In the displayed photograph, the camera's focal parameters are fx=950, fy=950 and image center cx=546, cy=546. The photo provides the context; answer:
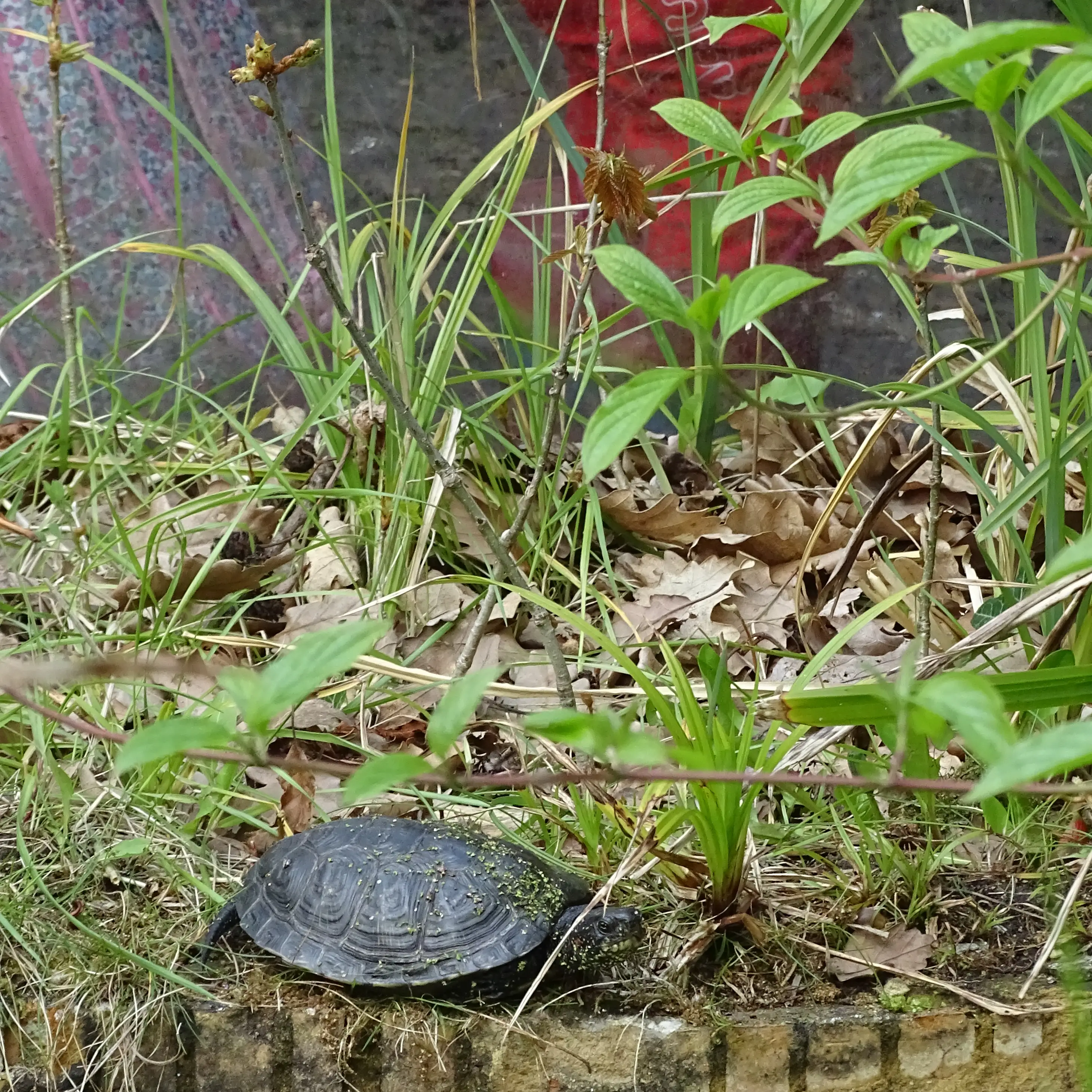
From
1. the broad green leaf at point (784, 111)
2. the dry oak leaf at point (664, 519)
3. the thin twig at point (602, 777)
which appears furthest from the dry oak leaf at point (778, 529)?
the thin twig at point (602, 777)

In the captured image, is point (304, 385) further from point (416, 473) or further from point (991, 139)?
point (991, 139)

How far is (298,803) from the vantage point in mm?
1668

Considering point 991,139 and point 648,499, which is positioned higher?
point 991,139

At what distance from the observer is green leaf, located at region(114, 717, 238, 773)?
22.9 inches

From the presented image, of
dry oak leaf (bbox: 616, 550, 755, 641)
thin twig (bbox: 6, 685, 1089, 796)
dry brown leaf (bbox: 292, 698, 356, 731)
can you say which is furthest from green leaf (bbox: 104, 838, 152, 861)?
dry oak leaf (bbox: 616, 550, 755, 641)

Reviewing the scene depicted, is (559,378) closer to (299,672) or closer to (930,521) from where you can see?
(930,521)

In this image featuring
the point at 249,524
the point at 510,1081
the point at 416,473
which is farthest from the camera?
the point at 249,524

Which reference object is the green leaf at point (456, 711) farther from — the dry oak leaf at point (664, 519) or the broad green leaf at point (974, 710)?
the dry oak leaf at point (664, 519)

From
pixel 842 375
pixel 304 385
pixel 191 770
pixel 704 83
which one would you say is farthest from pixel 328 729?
pixel 704 83

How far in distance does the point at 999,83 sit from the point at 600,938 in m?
1.08

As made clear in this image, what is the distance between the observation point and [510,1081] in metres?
1.29

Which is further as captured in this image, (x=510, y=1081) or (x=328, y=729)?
(x=328, y=729)

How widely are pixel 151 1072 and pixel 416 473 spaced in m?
1.27

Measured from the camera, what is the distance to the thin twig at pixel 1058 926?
123 cm
